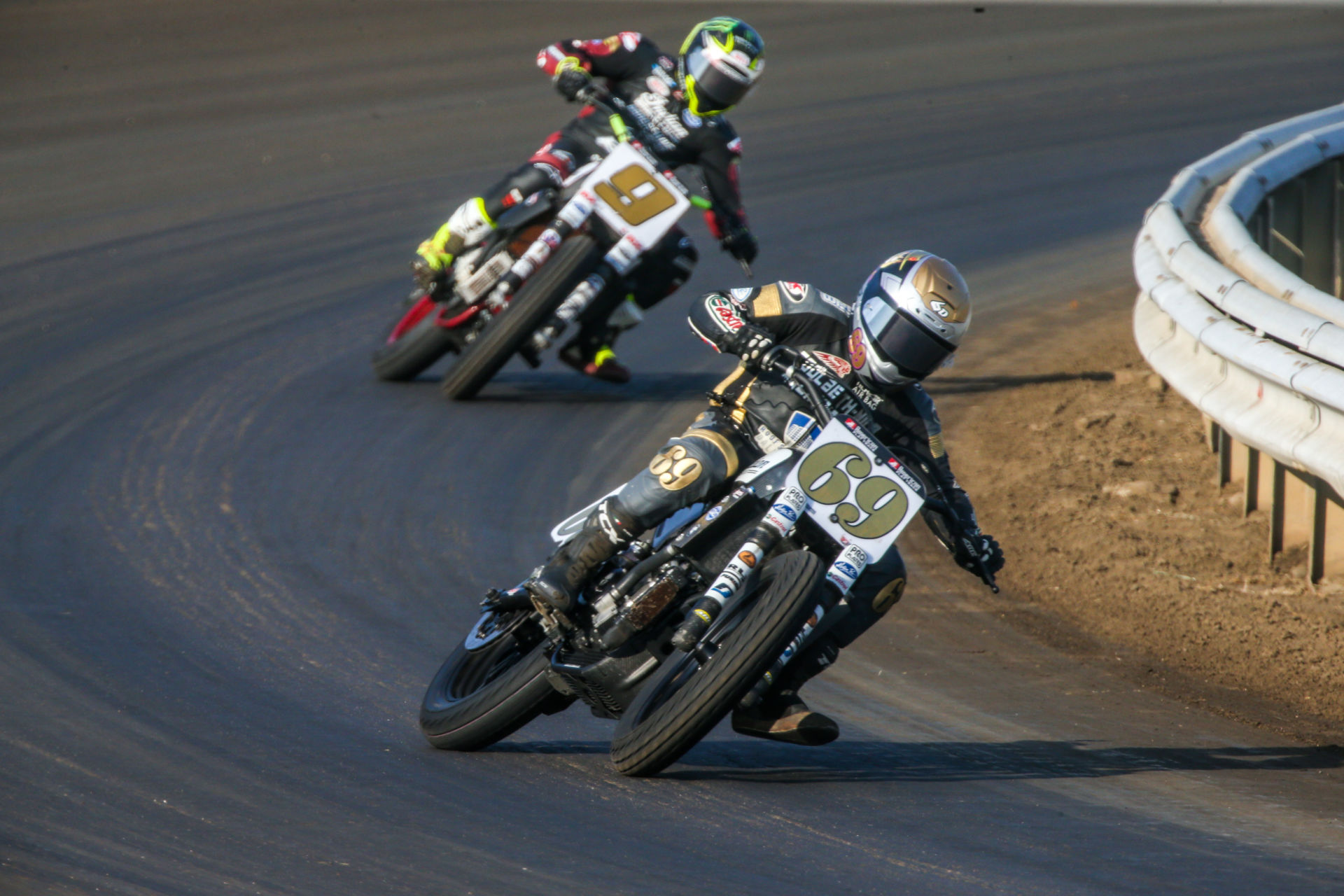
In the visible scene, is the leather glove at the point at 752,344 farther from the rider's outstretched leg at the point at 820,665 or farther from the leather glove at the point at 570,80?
the leather glove at the point at 570,80

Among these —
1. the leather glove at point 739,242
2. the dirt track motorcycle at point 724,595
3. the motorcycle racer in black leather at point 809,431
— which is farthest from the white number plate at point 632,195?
the dirt track motorcycle at point 724,595

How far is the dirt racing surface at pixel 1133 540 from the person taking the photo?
22.6ft

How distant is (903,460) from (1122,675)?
1809 mm

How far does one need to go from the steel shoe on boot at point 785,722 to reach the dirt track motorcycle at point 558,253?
4730 mm

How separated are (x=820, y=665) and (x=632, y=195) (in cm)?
503

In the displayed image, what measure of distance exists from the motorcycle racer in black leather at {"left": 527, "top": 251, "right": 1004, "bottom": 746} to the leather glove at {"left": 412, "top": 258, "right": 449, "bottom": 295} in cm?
469

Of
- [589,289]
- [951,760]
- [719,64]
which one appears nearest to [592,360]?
[589,289]

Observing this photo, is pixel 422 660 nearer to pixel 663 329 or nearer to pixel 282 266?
pixel 663 329

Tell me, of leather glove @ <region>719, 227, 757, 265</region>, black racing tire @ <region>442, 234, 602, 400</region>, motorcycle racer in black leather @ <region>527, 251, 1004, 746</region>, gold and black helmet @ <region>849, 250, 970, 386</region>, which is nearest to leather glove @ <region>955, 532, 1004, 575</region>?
motorcycle racer in black leather @ <region>527, 251, 1004, 746</region>

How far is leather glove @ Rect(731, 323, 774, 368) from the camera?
555 cm

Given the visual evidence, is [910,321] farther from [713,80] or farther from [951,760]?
[713,80]

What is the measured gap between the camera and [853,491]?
211 inches

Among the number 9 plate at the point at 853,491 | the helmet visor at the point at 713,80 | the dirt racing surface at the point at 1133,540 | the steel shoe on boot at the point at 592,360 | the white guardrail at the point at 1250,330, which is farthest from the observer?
the steel shoe on boot at the point at 592,360

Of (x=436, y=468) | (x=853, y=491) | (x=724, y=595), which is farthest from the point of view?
(x=436, y=468)
